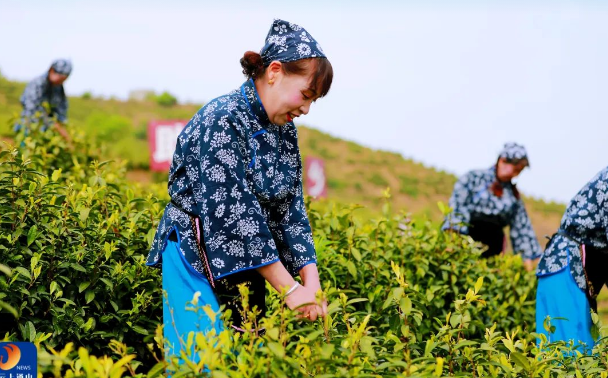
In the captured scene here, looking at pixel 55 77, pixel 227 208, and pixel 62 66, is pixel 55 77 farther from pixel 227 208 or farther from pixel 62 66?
pixel 227 208

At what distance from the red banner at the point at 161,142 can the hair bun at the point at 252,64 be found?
12642mm

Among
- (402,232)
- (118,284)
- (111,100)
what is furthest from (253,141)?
(111,100)

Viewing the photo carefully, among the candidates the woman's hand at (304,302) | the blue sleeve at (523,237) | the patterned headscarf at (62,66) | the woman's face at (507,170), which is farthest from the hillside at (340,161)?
the woman's hand at (304,302)

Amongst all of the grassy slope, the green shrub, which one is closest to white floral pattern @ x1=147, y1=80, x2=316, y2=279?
the green shrub

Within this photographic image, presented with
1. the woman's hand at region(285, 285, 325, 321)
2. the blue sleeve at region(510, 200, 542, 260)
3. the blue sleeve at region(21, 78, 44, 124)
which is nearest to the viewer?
the woman's hand at region(285, 285, 325, 321)

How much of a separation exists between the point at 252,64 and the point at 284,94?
7.2 inches

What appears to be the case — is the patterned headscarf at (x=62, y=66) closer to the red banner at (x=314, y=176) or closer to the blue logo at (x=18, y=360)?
the blue logo at (x=18, y=360)

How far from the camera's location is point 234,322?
99.0 inches

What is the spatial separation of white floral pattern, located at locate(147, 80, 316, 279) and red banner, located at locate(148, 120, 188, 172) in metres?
12.7

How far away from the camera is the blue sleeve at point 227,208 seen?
2.22m

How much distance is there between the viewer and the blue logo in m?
2.06

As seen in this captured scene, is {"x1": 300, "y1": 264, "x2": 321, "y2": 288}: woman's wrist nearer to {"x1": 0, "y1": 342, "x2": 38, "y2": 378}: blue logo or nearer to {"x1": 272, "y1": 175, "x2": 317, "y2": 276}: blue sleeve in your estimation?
{"x1": 272, "y1": 175, "x2": 317, "y2": 276}: blue sleeve

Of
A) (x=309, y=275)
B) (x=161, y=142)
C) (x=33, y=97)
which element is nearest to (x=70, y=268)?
(x=309, y=275)

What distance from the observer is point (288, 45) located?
234 centimetres
